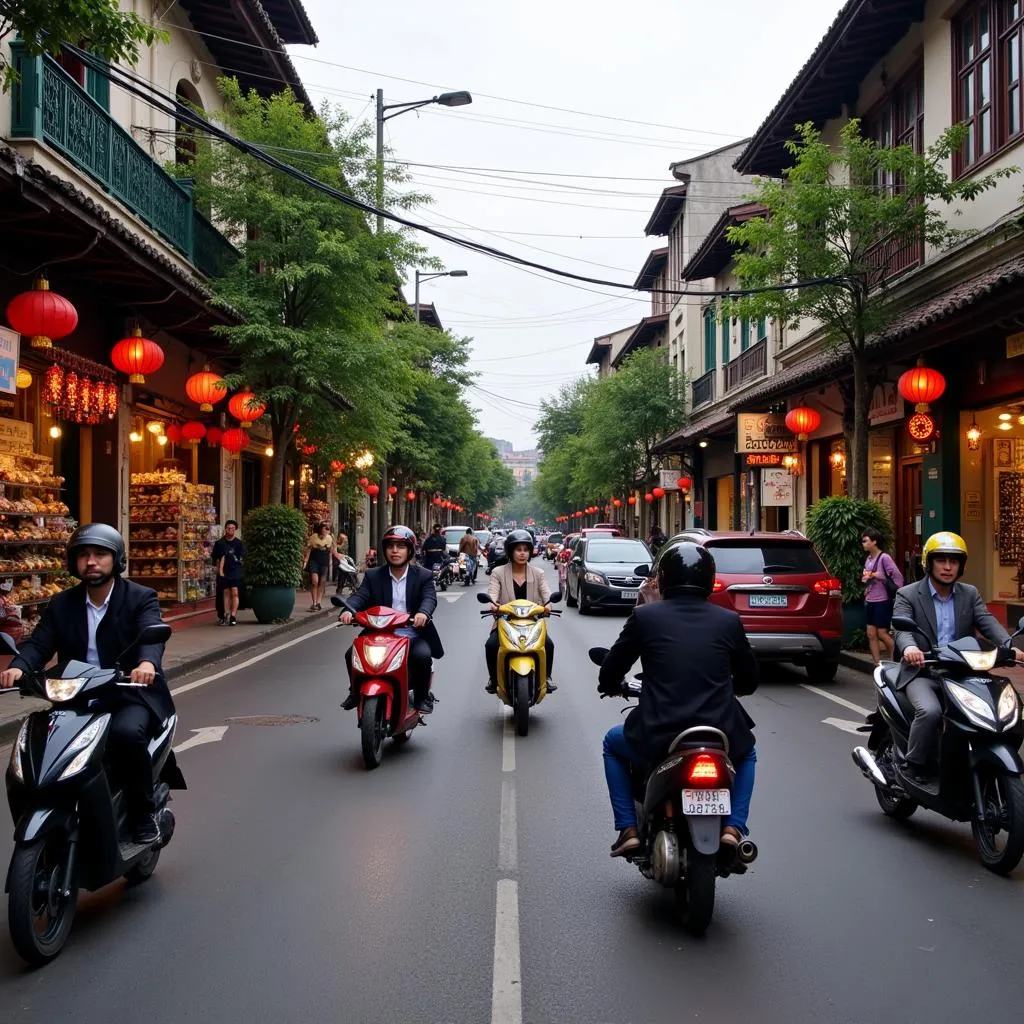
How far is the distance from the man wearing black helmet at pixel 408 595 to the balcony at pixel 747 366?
73.8 ft

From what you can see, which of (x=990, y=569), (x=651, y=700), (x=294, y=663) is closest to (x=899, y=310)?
(x=990, y=569)

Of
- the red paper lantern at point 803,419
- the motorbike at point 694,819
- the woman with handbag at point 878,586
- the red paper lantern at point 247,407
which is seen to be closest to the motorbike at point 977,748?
the motorbike at point 694,819

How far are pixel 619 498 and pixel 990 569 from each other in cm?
4362

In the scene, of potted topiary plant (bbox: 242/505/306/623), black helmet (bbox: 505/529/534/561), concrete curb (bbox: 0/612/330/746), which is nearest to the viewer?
concrete curb (bbox: 0/612/330/746)

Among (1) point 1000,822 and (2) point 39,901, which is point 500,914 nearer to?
(2) point 39,901

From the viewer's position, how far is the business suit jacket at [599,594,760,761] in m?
4.57

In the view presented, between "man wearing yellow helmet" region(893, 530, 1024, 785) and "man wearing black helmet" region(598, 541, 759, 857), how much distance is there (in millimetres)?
1565

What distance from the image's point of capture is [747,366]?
3183cm

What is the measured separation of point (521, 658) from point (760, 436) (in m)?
16.0

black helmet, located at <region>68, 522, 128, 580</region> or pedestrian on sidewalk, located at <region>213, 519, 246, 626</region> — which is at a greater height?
black helmet, located at <region>68, 522, 128, 580</region>

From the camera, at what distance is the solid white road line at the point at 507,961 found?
3.78 metres

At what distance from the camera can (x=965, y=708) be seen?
5.54 metres

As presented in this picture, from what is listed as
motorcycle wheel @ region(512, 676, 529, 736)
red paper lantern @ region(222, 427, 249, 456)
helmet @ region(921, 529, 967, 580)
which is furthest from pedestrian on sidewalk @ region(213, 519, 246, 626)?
helmet @ region(921, 529, 967, 580)

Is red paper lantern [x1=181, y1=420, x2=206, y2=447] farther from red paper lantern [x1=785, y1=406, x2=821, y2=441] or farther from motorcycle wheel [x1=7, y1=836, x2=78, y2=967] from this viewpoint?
motorcycle wheel [x1=7, y1=836, x2=78, y2=967]
